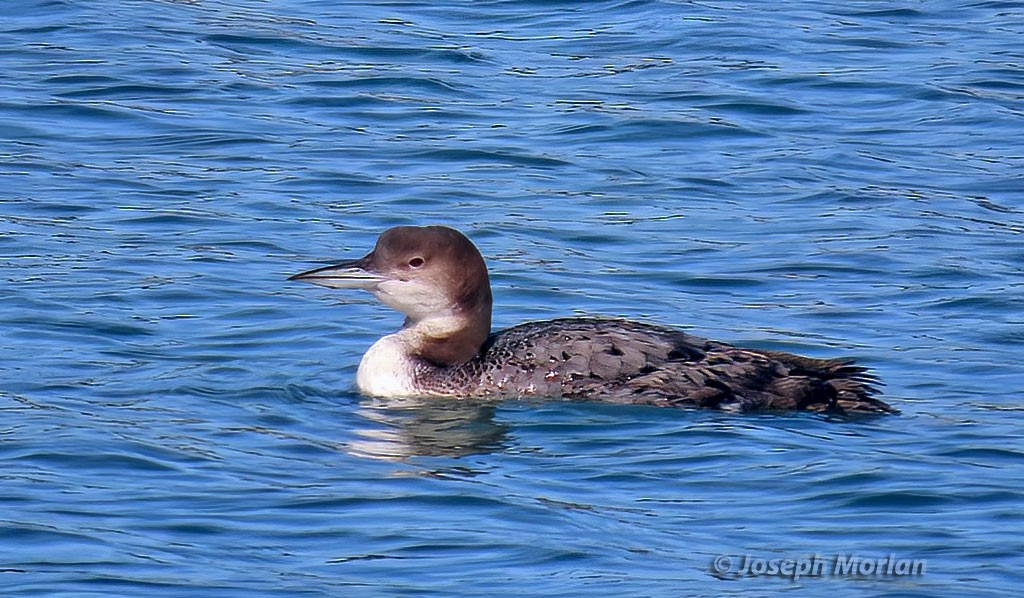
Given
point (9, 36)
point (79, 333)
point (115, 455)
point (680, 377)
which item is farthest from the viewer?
point (9, 36)

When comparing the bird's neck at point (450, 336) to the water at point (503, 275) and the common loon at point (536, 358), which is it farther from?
the water at point (503, 275)

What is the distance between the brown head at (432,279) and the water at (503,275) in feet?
1.21

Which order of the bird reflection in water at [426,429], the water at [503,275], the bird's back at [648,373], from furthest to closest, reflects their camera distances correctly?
the bird's back at [648,373] → the bird reflection in water at [426,429] → the water at [503,275]

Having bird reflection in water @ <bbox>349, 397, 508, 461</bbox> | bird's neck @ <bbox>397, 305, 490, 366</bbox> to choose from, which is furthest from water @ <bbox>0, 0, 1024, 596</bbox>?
bird's neck @ <bbox>397, 305, 490, 366</bbox>

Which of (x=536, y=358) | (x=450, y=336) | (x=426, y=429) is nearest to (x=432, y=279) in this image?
(x=450, y=336)

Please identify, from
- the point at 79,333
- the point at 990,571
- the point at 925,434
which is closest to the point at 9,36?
the point at 79,333

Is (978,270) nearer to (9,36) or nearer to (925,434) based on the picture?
(925,434)

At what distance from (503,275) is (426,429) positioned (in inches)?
99.3

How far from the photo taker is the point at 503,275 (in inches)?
452

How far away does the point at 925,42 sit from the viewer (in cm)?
1692

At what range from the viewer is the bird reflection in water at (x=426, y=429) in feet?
28.2

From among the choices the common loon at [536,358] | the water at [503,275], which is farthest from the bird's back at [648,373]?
the water at [503,275]

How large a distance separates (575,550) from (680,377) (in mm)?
1944

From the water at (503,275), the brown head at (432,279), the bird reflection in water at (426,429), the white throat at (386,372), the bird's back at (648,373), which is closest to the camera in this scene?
the water at (503,275)
